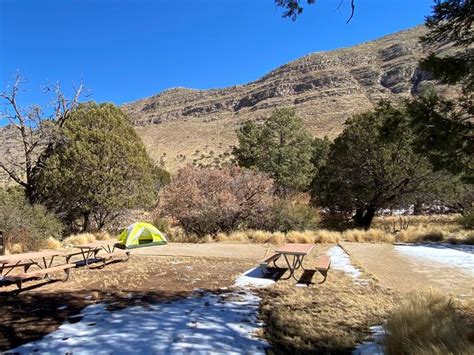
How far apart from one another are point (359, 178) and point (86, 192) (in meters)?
13.9

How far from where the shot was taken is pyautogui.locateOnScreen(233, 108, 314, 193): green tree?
24578 millimetres

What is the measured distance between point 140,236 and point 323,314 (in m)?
10.1

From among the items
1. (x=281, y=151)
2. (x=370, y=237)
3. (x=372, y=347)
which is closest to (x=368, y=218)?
(x=281, y=151)

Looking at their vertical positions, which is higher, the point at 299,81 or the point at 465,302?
the point at 299,81

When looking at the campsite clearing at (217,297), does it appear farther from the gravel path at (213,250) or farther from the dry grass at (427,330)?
the gravel path at (213,250)

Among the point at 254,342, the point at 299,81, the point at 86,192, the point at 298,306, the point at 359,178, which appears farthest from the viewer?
the point at 299,81

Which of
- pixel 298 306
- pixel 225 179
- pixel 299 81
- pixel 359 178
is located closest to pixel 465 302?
pixel 298 306

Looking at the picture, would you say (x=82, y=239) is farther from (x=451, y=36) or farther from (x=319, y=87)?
(x=319, y=87)

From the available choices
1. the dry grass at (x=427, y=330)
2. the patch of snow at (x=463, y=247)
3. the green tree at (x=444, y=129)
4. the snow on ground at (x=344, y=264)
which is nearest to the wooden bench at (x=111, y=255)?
the snow on ground at (x=344, y=264)

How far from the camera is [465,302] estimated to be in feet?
22.0

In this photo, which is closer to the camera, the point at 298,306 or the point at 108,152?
the point at 298,306

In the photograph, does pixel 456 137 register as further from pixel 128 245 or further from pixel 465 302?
pixel 128 245

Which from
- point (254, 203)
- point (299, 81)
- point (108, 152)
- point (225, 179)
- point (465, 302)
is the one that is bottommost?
point (465, 302)

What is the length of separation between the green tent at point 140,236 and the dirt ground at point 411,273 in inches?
281
